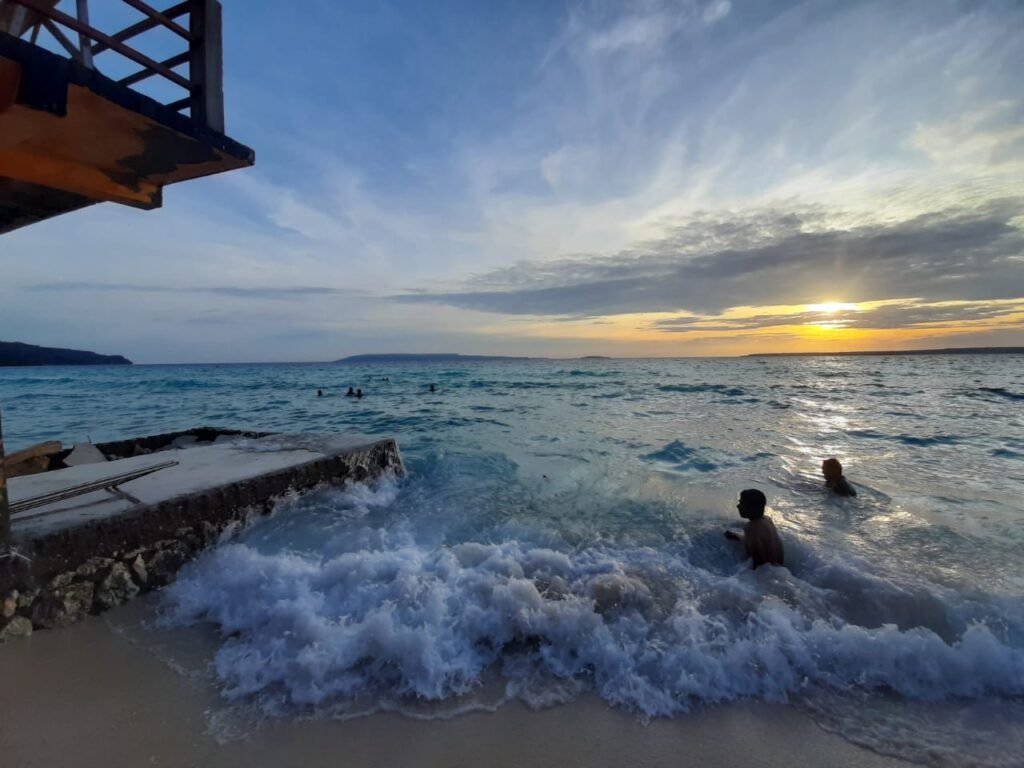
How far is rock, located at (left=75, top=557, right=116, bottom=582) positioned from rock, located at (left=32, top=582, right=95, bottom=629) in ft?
0.17

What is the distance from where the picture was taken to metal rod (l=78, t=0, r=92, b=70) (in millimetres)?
2936

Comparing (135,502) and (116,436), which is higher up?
(135,502)

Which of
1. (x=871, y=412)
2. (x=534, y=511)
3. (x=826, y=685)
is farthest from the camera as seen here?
(x=871, y=412)

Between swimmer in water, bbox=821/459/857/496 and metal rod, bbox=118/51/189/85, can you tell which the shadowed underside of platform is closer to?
metal rod, bbox=118/51/189/85

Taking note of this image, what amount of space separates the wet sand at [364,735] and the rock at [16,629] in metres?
0.60

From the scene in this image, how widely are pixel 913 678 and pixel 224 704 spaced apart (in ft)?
13.7

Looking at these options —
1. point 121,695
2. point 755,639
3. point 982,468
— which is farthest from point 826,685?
point 982,468

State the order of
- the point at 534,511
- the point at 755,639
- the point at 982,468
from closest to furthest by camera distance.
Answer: the point at 755,639, the point at 534,511, the point at 982,468

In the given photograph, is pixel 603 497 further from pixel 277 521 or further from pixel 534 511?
pixel 277 521

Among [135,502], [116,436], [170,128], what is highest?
[170,128]

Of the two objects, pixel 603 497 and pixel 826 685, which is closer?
pixel 826 685

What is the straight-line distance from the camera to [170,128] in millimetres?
3219

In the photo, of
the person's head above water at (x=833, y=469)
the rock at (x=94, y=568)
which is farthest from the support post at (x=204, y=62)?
the person's head above water at (x=833, y=469)

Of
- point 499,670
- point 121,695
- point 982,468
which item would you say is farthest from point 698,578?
point 982,468
